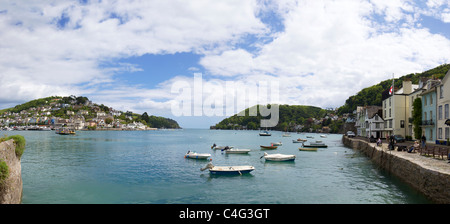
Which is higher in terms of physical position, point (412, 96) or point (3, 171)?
point (412, 96)

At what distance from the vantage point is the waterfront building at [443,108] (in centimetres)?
3253

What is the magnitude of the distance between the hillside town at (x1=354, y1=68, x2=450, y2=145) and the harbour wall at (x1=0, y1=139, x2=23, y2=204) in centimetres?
3808

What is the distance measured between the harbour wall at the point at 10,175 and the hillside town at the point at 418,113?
125 ft

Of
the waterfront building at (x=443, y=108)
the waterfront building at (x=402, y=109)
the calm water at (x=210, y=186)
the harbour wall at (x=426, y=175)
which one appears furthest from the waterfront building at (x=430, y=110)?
the harbour wall at (x=426, y=175)

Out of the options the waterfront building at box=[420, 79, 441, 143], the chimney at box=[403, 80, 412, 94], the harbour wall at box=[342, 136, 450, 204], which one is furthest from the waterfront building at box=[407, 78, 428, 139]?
the harbour wall at box=[342, 136, 450, 204]

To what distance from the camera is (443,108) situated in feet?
111

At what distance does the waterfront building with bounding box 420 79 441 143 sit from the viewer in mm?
36688

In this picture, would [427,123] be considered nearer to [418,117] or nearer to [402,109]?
[418,117]

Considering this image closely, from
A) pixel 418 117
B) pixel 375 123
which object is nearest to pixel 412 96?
pixel 418 117

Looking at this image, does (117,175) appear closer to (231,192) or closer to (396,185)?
(231,192)

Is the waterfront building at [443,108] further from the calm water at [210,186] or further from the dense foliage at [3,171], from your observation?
the dense foliage at [3,171]

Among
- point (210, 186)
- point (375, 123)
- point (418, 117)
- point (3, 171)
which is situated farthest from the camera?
point (375, 123)

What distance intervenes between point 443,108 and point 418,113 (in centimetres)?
800
